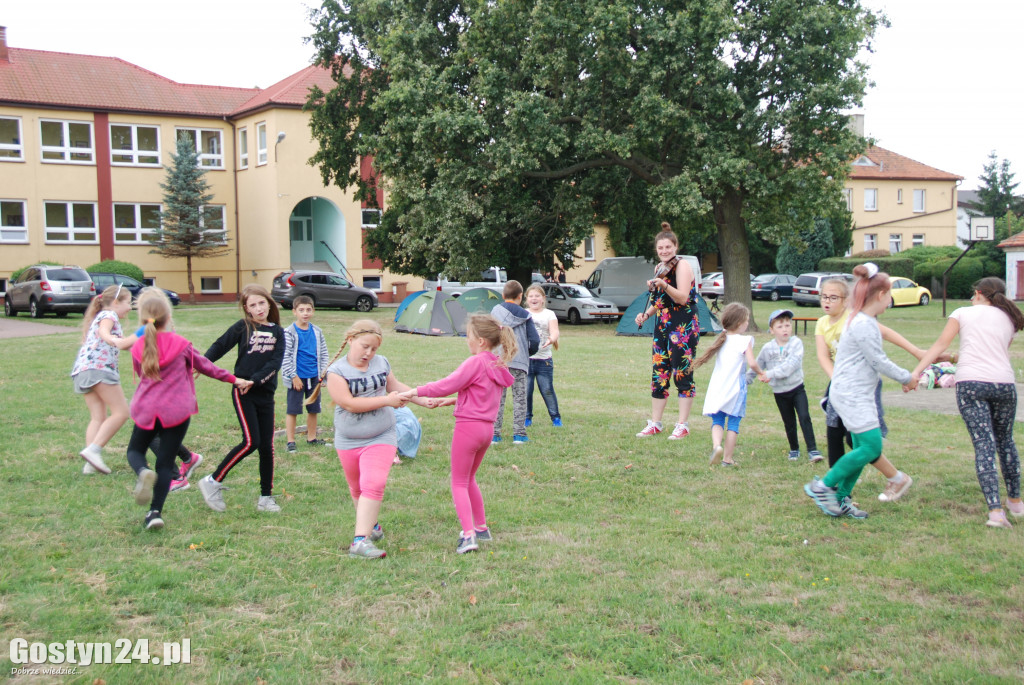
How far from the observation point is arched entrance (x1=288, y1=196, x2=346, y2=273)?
40.2 metres

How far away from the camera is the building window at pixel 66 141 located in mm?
36188

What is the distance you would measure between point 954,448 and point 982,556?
3.57 meters

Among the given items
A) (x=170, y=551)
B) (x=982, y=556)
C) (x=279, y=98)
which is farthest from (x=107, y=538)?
(x=279, y=98)

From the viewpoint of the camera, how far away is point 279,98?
36375 millimetres

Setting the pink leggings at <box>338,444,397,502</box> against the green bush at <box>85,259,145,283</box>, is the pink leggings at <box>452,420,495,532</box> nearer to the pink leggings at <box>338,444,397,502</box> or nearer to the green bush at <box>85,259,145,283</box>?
the pink leggings at <box>338,444,397,502</box>

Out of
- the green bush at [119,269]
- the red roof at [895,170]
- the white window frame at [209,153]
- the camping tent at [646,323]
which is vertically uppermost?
the red roof at [895,170]

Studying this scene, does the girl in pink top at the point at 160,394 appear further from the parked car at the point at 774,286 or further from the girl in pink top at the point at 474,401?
the parked car at the point at 774,286

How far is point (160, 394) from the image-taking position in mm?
5742

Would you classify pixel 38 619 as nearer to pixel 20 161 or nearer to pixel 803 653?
pixel 803 653

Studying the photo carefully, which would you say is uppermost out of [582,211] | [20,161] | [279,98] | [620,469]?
[279,98]

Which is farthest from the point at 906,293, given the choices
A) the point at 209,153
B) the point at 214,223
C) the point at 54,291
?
the point at 54,291

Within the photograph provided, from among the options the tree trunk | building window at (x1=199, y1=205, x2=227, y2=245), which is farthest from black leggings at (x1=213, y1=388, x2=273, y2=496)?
building window at (x1=199, y1=205, x2=227, y2=245)

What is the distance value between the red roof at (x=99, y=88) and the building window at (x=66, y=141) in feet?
3.19

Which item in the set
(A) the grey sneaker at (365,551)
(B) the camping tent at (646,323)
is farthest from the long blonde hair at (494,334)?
(B) the camping tent at (646,323)
